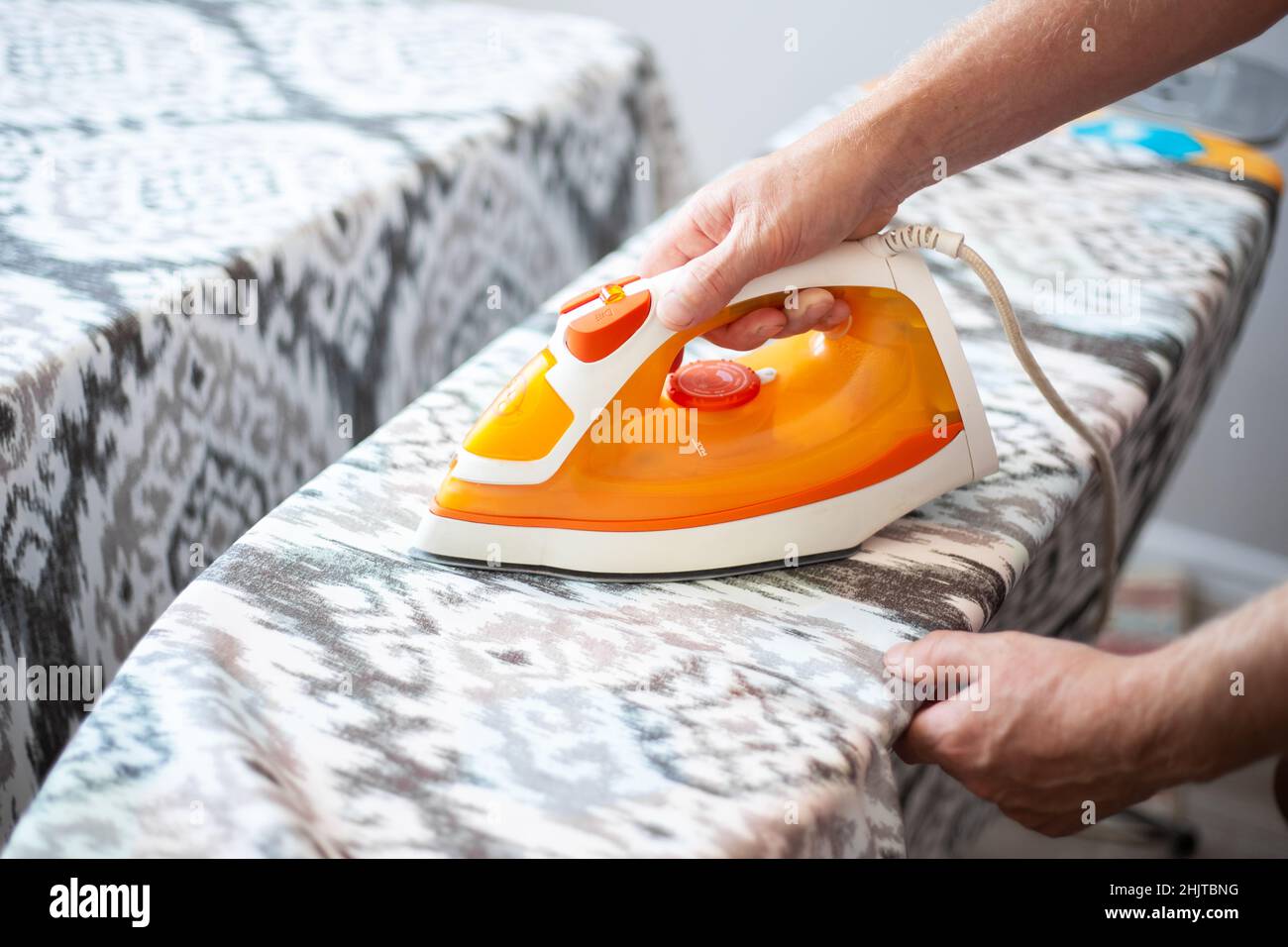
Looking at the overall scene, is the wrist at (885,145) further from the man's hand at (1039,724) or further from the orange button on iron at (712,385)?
the man's hand at (1039,724)

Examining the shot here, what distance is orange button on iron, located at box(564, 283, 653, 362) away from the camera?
85cm

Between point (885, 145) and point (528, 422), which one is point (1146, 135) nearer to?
point (885, 145)

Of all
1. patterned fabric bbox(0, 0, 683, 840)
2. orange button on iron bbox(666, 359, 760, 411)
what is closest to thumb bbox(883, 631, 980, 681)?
orange button on iron bbox(666, 359, 760, 411)

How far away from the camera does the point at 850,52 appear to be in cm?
228

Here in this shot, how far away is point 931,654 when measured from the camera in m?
0.82

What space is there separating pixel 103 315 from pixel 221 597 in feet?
1.29

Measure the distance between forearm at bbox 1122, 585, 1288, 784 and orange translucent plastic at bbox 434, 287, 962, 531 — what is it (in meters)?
0.26

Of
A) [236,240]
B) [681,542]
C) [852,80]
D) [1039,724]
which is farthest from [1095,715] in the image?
[852,80]

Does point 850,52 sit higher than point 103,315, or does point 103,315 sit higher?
point 850,52

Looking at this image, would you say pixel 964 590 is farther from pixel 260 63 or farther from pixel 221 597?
pixel 260 63

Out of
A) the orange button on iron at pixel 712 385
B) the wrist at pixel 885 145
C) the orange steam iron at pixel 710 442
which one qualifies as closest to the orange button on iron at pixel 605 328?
the orange steam iron at pixel 710 442
